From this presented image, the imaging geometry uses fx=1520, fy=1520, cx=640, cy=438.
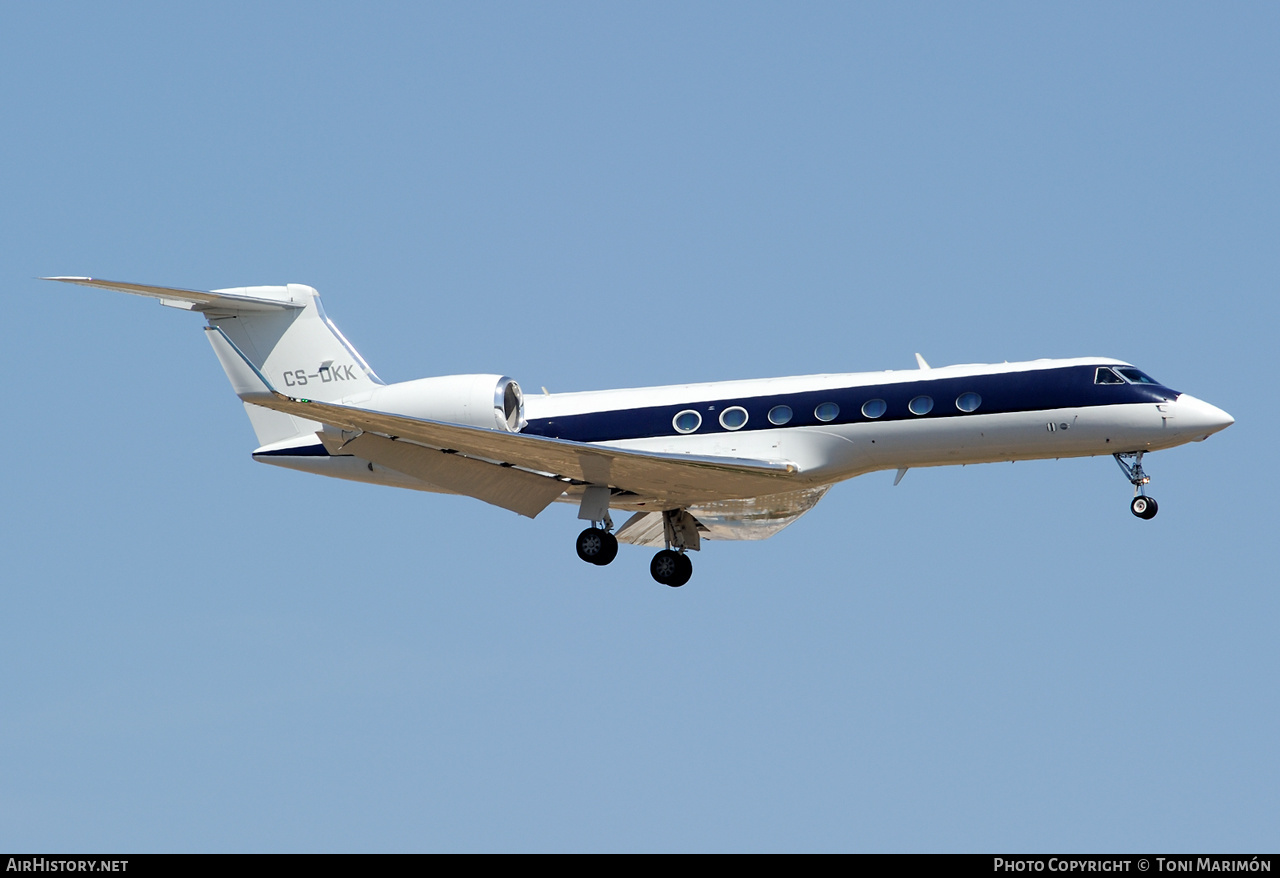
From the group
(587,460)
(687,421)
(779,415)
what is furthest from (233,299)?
(779,415)

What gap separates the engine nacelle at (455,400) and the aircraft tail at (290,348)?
2018 millimetres

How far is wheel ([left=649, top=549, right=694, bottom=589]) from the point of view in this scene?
23219 millimetres

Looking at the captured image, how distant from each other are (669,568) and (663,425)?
2.47 m

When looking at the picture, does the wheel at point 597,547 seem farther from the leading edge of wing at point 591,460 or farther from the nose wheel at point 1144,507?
the nose wheel at point 1144,507

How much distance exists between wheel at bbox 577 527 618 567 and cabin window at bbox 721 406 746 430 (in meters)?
2.33

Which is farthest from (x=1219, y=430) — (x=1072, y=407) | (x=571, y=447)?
(x=571, y=447)

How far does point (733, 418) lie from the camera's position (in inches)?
856

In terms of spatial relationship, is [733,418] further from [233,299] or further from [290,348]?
[233,299]

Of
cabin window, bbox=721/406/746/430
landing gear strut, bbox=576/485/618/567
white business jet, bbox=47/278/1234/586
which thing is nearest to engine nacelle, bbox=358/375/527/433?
white business jet, bbox=47/278/1234/586

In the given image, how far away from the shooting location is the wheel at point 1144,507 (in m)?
20.8

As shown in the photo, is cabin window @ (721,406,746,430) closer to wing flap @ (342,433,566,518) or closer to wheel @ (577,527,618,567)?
wheel @ (577,527,618,567)
